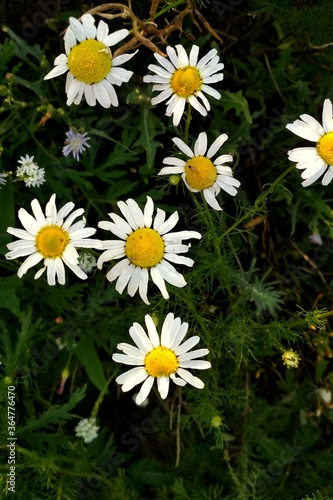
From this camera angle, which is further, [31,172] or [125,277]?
[31,172]

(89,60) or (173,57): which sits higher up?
(173,57)

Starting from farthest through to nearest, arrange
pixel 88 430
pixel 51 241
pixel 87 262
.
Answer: pixel 88 430
pixel 87 262
pixel 51 241

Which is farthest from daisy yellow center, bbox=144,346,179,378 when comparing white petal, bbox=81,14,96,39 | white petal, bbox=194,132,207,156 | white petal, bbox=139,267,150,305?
white petal, bbox=81,14,96,39

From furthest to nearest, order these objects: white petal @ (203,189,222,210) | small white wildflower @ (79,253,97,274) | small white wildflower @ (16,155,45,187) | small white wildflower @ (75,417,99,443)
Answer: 1. small white wildflower @ (75,417,99,443)
2. small white wildflower @ (16,155,45,187)
3. small white wildflower @ (79,253,97,274)
4. white petal @ (203,189,222,210)

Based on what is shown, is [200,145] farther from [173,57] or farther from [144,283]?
[144,283]

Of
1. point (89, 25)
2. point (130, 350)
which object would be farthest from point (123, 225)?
point (89, 25)

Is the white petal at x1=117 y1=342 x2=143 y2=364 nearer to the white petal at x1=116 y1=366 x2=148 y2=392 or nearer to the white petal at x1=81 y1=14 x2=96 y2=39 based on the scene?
the white petal at x1=116 y1=366 x2=148 y2=392
